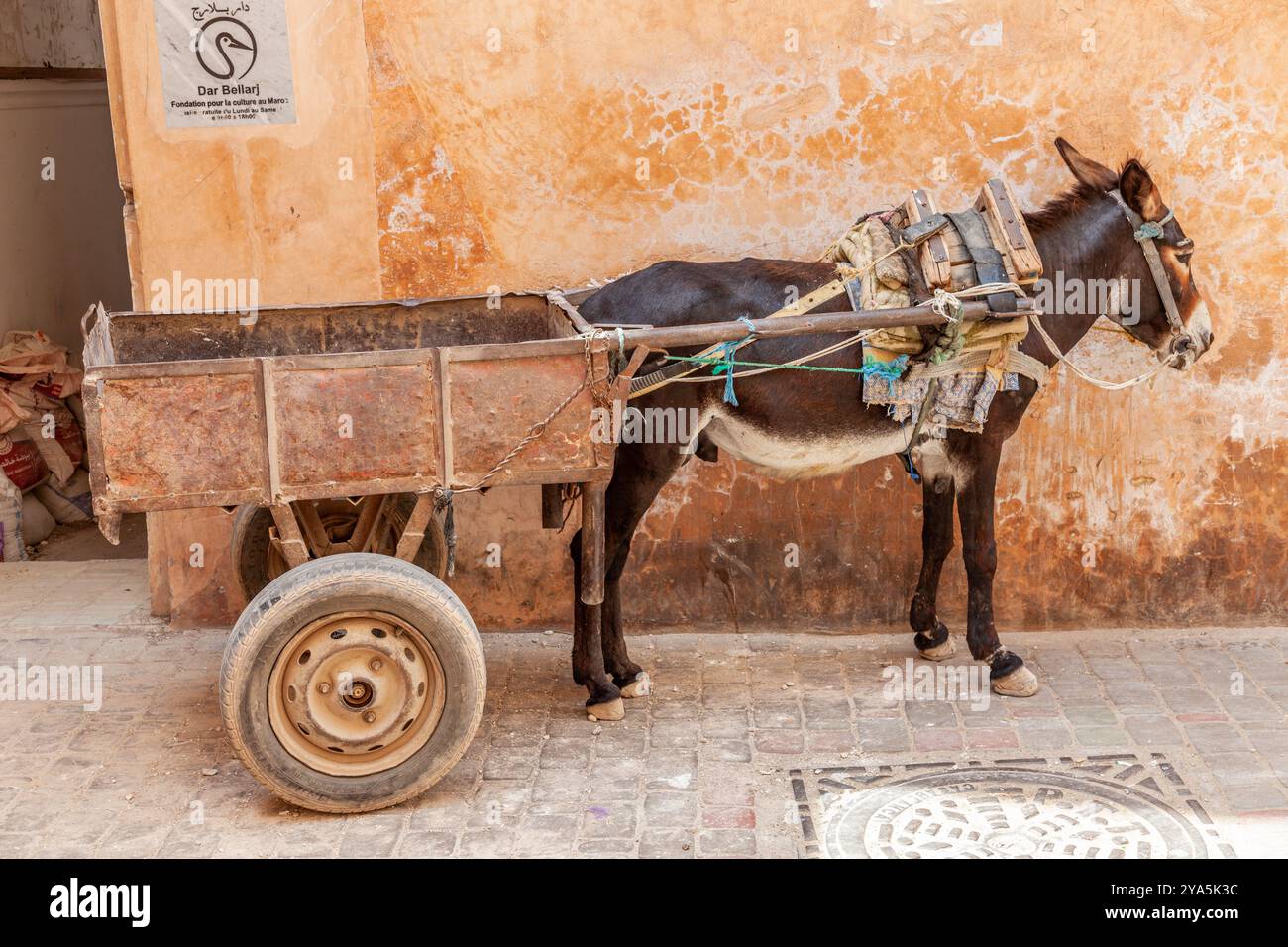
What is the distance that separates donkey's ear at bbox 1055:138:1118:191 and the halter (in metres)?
0.05

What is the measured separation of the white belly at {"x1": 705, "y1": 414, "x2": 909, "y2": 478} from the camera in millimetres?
5289

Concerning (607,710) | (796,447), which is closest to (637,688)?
(607,710)

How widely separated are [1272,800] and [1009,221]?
219 cm

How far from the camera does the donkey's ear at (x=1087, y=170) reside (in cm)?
538

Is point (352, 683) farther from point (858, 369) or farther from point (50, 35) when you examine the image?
point (50, 35)

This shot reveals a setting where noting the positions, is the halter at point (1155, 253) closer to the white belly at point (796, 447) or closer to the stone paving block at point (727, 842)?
the white belly at point (796, 447)

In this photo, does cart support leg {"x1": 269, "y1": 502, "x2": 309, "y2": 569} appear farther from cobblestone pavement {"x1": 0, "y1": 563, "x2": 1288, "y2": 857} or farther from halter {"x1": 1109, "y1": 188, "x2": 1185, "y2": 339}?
halter {"x1": 1109, "y1": 188, "x2": 1185, "y2": 339}

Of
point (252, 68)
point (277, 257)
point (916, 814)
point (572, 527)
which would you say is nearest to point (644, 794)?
point (916, 814)

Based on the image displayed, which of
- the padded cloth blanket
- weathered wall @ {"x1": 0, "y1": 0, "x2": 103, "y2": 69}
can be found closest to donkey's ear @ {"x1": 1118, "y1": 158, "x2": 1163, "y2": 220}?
the padded cloth blanket

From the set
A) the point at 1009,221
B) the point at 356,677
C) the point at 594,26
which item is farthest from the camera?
the point at 594,26

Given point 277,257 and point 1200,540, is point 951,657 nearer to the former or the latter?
point 1200,540

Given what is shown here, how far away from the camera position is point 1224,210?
596 centimetres

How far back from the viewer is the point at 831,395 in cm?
521

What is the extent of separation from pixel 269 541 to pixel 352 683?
117 cm
